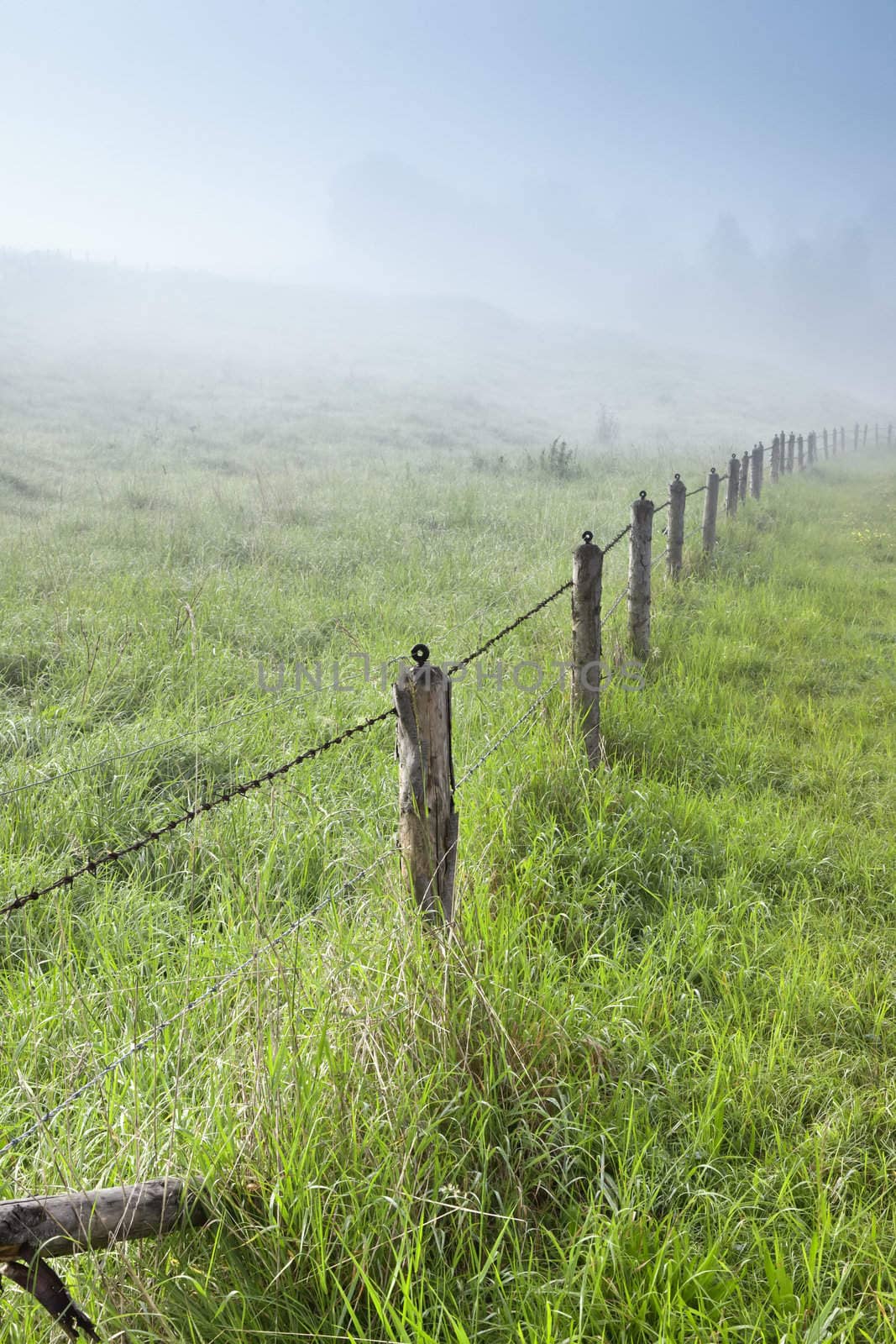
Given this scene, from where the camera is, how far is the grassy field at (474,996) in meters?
1.81

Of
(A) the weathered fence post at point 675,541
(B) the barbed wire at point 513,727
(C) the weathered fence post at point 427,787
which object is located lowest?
(B) the barbed wire at point 513,727

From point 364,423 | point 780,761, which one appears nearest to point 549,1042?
point 780,761

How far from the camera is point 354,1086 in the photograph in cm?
209

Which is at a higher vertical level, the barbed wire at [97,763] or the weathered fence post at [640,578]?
the weathered fence post at [640,578]

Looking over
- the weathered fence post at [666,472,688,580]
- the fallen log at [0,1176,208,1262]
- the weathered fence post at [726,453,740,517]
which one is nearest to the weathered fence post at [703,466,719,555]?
the weathered fence post at [666,472,688,580]

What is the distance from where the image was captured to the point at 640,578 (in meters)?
6.24

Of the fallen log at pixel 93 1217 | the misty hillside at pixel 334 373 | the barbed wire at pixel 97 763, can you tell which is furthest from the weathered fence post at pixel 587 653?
the misty hillside at pixel 334 373

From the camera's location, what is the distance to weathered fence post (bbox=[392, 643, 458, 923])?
7.74ft

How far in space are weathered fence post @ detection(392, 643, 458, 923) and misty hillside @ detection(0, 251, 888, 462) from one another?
21.7 m

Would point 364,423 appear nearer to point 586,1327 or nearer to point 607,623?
point 607,623

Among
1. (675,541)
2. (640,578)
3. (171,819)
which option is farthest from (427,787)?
(675,541)

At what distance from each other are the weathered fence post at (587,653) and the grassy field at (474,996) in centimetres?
18

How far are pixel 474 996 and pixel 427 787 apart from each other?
23.8 inches

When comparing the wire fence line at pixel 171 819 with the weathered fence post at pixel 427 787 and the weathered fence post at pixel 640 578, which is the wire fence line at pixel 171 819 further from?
the weathered fence post at pixel 640 578
